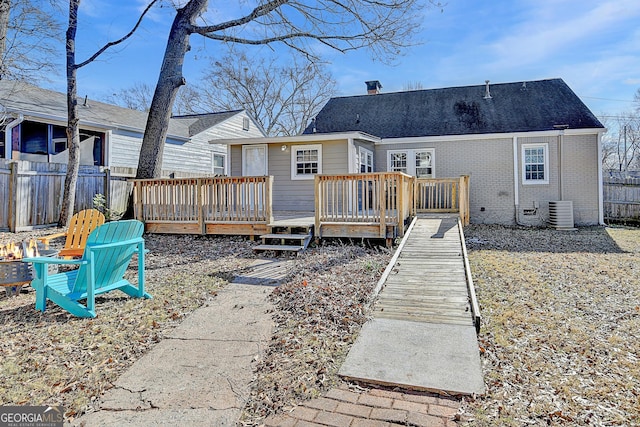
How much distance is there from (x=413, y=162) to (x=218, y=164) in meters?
10.7

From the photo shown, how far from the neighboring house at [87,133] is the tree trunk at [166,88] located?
13.8 ft

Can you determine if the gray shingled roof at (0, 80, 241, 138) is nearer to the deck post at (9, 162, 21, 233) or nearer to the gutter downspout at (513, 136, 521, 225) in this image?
the deck post at (9, 162, 21, 233)

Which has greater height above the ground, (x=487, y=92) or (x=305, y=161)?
(x=487, y=92)

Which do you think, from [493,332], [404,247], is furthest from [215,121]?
[493,332]

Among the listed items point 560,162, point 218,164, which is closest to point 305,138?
point 560,162

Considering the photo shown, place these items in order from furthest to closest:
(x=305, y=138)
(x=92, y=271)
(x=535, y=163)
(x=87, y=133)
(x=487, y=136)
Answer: (x=87, y=133) < (x=487, y=136) < (x=535, y=163) < (x=305, y=138) < (x=92, y=271)

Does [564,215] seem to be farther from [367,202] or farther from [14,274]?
[14,274]

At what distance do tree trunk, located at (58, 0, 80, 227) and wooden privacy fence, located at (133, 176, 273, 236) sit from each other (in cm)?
184

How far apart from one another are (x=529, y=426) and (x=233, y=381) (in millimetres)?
1920

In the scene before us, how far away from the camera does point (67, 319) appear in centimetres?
389

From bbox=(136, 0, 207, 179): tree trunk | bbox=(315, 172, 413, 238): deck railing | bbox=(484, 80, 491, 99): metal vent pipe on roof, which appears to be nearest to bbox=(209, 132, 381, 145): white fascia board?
bbox=(136, 0, 207, 179): tree trunk

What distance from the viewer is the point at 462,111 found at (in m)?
14.1

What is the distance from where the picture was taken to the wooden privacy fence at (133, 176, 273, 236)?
27.5 ft

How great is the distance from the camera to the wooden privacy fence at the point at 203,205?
8371mm
